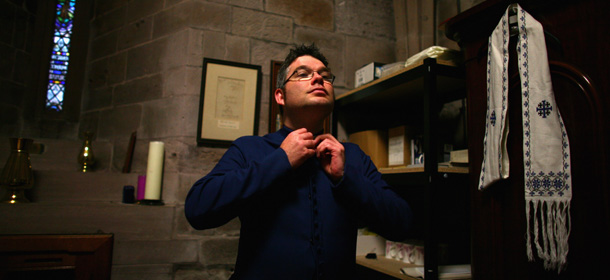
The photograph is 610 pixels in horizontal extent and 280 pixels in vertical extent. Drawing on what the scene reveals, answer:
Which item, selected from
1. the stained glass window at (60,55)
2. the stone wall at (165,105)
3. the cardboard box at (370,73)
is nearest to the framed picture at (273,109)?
the stone wall at (165,105)

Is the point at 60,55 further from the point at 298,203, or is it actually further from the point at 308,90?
the point at 298,203

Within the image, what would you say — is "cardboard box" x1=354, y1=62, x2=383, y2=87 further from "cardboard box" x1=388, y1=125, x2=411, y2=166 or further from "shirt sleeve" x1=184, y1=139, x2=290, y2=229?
"shirt sleeve" x1=184, y1=139, x2=290, y2=229

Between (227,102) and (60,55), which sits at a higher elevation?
(60,55)

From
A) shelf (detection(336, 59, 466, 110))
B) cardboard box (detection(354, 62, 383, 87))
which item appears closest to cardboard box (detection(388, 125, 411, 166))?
shelf (detection(336, 59, 466, 110))

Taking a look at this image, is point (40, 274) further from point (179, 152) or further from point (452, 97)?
point (452, 97)

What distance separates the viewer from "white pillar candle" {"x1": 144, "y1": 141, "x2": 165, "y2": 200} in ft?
6.67

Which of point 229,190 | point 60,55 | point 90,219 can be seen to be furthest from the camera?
point 60,55

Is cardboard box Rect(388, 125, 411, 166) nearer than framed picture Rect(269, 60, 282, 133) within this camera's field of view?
Yes

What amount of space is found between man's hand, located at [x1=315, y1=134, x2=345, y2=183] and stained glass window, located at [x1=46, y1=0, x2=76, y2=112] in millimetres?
2766

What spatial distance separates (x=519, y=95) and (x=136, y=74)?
2266 mm

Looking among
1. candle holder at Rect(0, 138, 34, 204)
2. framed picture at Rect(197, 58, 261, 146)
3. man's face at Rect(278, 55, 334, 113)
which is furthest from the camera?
framed picture at Rect(197, 58, 261, 146)

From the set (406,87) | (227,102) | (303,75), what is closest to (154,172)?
(227,102)

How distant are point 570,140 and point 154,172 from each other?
1.89 m

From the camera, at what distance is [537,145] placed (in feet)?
3.54
